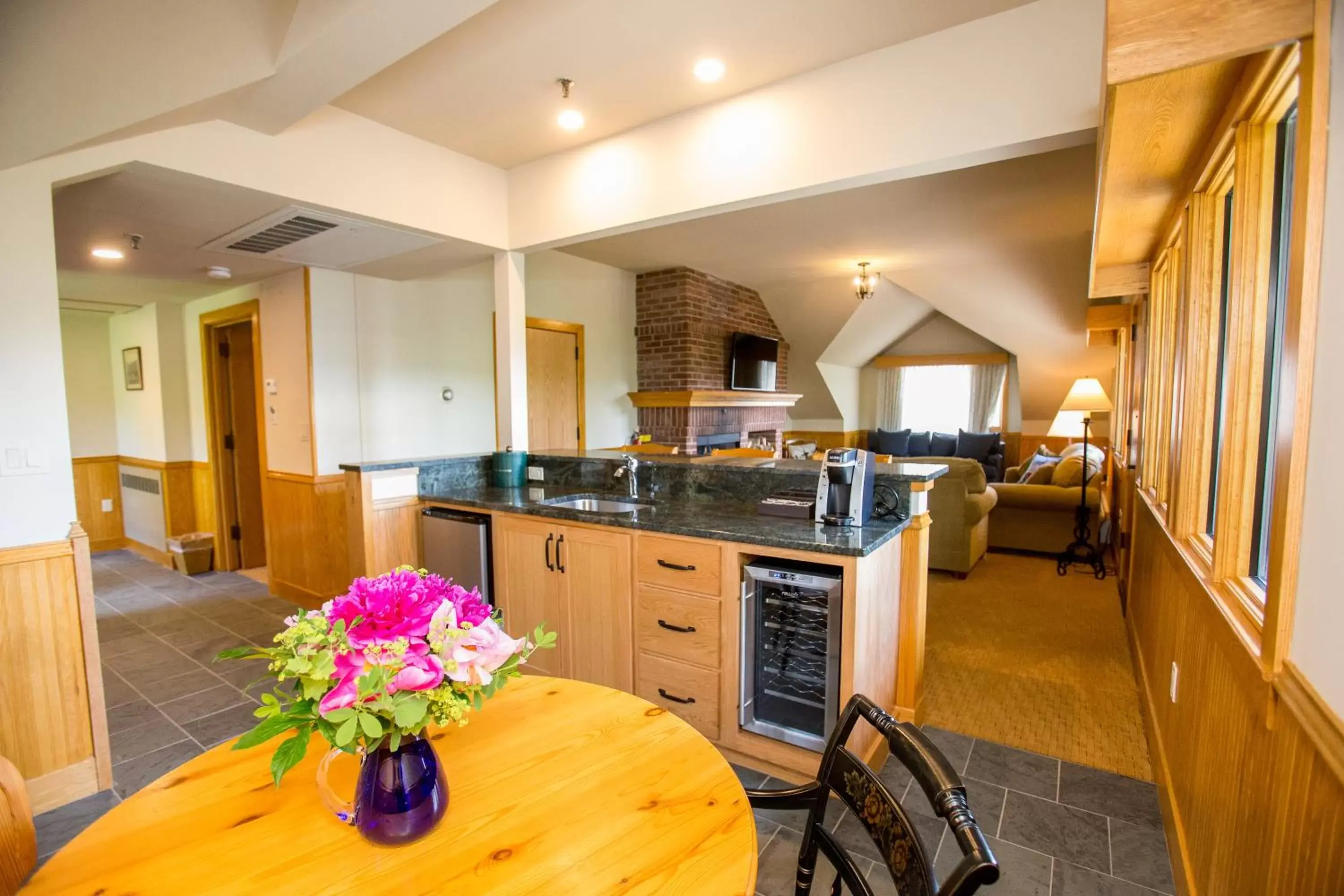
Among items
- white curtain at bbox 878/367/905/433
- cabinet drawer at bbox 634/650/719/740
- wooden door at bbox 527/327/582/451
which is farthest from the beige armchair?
white curtain at bbox 878/367/905/433

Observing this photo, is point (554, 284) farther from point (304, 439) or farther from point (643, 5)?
point (643, 5)

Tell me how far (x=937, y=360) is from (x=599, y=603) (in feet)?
26.6

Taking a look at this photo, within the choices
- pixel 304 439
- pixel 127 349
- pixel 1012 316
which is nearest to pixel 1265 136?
pixel 304 439

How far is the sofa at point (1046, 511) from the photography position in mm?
4918

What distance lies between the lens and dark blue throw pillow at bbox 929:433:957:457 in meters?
8.84

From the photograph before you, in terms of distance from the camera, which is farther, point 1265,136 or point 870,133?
point 870,133

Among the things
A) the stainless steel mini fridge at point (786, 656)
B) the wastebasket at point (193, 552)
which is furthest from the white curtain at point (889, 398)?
the wastebasket at point (193, 552)

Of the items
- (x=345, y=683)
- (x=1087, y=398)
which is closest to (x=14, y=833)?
(x=345, y=683)

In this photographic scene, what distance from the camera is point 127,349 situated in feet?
17.7

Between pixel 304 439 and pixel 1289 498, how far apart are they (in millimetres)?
4508

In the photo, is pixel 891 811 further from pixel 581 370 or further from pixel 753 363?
pixel 753 363

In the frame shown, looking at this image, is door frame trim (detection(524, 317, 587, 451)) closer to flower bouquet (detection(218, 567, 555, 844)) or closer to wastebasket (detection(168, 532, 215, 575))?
wastebasket (detection(168, 532, 215, 575))

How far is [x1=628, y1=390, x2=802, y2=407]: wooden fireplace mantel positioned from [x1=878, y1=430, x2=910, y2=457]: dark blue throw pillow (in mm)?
3022

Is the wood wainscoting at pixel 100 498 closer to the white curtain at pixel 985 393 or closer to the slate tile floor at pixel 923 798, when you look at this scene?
the slate tile floor at pixel 923 798
